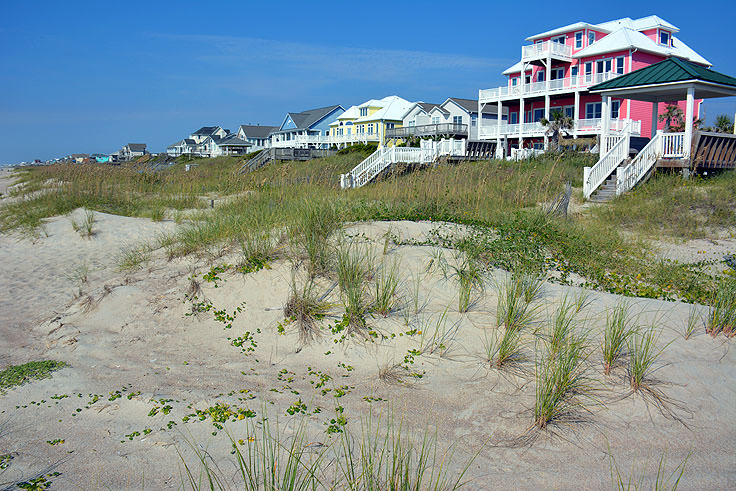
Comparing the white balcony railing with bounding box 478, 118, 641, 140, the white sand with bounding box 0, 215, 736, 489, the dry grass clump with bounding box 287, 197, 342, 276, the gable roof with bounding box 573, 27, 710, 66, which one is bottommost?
the white sand with bounding box 0, 215, 736, 489

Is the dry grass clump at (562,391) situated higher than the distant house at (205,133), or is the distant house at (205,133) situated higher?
the distant house at (205,133)

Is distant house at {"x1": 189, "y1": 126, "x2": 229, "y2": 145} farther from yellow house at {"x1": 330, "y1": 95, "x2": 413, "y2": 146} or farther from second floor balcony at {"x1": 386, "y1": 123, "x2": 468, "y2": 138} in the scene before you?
second floor balcony at {"x1": 386, "y1": 123, "x2": 468, "y2": 138}

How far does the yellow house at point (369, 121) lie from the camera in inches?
2443

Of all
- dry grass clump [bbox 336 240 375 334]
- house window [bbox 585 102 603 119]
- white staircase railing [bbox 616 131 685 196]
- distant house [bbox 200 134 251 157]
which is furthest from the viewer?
distant house [bbox 200 134 251 157]

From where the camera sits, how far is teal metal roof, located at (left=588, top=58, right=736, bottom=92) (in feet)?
52.2

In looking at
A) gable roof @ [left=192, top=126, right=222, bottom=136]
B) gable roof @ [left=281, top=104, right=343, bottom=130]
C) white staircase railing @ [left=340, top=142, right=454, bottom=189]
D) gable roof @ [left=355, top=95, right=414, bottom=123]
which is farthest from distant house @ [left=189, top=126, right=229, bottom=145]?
white staircase railing @ [left=340, top=142, right=454, bottom=189]

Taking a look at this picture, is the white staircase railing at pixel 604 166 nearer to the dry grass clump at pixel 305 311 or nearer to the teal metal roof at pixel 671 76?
the teal metal roof at pixel 671 76

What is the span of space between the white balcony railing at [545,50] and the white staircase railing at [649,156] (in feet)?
75.8

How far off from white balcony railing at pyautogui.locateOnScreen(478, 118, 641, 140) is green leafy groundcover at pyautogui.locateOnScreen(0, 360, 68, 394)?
31688 mm

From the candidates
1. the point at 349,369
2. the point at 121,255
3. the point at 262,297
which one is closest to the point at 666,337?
the point at 349,369

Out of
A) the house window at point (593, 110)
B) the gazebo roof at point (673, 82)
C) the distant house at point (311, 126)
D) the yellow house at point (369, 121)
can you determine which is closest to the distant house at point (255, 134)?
the distant house at point (311, 126)

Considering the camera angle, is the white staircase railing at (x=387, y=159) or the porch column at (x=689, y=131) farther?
the white staircase railing at (x=387, y=159)

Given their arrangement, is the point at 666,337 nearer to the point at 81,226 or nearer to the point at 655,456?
the point at 655,456

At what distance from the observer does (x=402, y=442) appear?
3752mm
